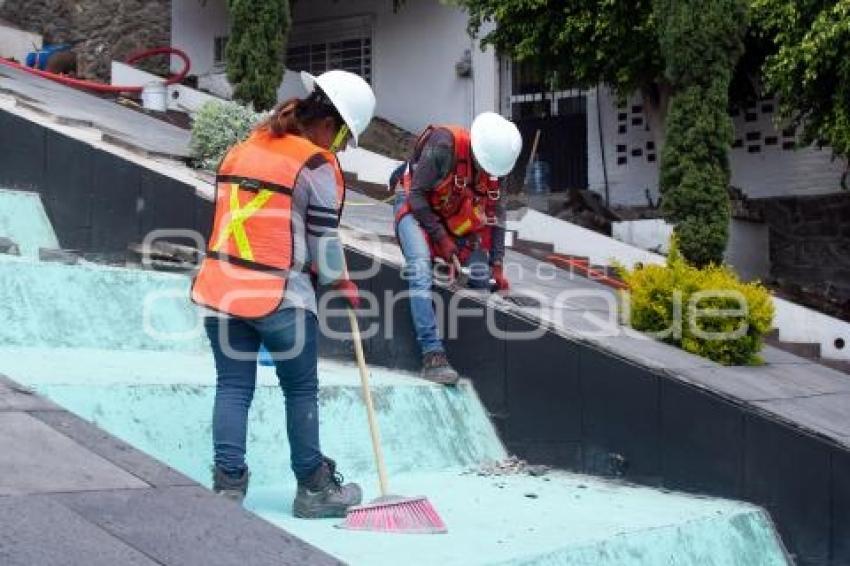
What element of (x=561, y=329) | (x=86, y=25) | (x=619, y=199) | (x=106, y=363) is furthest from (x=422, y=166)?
(x=86, y=25)

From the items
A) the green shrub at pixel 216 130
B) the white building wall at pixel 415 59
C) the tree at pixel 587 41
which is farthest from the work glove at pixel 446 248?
the white building wall at pixel 415 59

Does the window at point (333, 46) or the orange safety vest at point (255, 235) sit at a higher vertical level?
the window at point (333, 46)

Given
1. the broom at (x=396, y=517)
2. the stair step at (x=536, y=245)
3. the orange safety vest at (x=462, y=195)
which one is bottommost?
the broom at (x=396, y=517)

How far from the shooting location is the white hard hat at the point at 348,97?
4172 millimetres

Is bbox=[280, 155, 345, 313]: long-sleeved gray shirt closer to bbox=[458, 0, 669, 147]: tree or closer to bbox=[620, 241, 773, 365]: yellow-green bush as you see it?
bbox=[620, 241, 773, 365]: yellow-green bush

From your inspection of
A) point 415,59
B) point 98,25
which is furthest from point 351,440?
point 98,25

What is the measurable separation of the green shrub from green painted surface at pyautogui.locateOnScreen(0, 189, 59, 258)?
133 cm

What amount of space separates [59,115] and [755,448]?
578 centimetres

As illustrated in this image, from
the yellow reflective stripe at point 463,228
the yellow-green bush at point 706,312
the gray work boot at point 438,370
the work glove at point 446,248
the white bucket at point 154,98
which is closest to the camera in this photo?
the gray work boot at point 438,370

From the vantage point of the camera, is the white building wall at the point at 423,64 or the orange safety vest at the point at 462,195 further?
the white building wall at the point at 423,64

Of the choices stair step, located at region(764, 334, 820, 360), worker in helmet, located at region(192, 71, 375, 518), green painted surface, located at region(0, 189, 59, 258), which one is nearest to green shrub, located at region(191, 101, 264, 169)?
green painted surface, located at region(0, 189, 59, 258)

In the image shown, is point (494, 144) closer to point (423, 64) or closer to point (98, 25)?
point (423, 64)

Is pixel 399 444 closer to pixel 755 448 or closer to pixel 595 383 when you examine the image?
pixel 595 383

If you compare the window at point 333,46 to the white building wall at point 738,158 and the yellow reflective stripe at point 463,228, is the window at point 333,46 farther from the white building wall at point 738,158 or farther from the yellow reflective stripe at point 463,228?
the yellow reflective stripe at point 463,228
